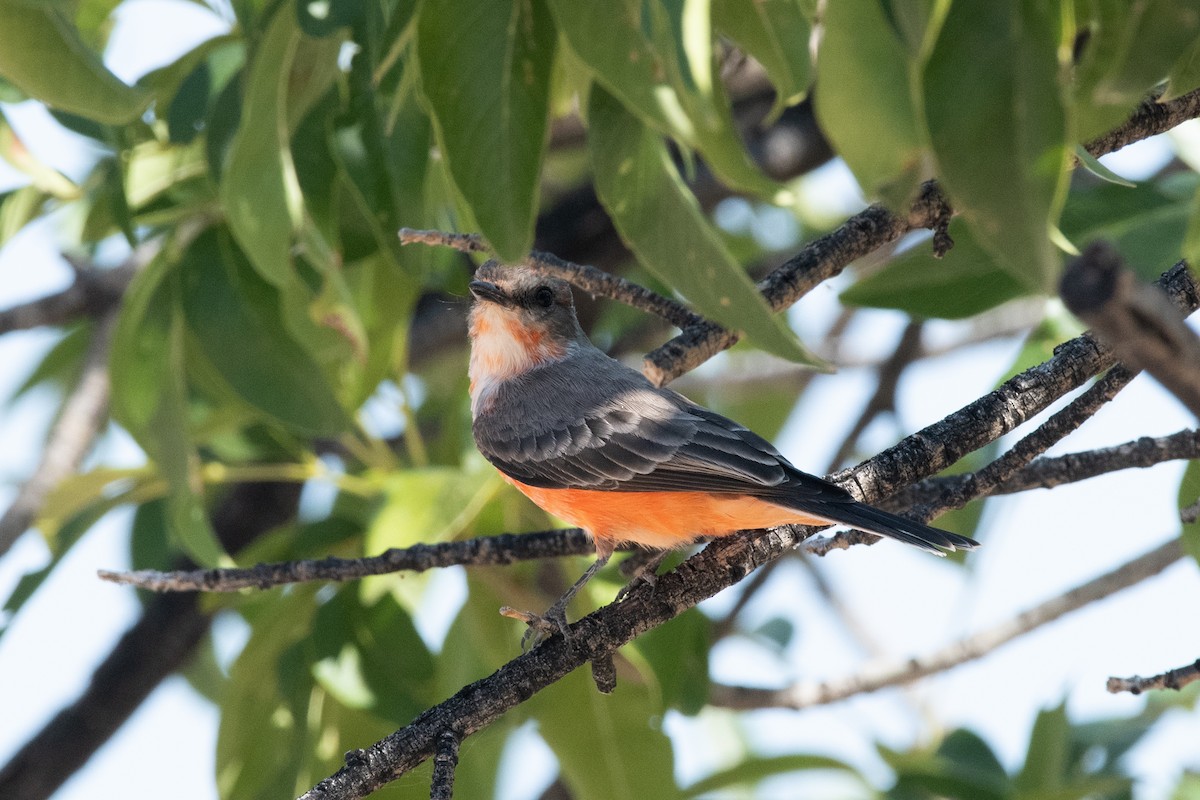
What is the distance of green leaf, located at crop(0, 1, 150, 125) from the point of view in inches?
106

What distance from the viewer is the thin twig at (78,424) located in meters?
6.11

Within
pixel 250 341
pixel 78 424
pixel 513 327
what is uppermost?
pixel 78 424

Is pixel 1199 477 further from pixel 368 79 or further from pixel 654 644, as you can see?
pixel 368 79

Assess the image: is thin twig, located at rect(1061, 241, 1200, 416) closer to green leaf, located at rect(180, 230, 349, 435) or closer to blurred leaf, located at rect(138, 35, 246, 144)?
blurred leaf, located at rect(138, 35, 246, 144)

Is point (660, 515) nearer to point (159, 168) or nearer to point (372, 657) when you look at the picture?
point (372, 657)

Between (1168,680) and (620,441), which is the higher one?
(620,441)

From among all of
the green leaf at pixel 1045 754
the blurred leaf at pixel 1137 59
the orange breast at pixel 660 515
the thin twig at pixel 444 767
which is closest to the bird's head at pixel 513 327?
the orange breast at pixel 660 515

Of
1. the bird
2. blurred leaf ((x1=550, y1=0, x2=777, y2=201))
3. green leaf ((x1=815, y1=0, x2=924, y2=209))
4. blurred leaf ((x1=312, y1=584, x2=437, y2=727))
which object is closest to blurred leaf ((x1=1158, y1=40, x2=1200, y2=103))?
green leaf ((x1=815, y1=0, x2=924, y2=209))

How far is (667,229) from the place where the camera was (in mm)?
2430

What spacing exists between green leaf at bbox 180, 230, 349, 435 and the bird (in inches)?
30.3

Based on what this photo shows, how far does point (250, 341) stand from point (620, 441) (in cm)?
145

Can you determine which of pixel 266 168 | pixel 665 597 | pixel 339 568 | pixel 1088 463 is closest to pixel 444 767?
pixel 665 597

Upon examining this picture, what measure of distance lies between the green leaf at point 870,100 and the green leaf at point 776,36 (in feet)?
0.78

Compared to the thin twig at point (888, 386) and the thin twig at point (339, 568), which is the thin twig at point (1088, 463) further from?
the thin twig at point (888, 386)
